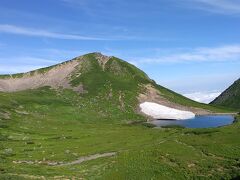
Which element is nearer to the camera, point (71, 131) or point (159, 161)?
point (159, 161)

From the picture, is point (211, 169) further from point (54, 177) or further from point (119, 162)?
point (54, 177)

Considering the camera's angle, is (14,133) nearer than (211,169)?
No

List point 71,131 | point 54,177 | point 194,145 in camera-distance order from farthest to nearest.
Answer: point 71,131, point 194,145, point 54,177

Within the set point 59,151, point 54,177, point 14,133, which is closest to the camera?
point 54,177

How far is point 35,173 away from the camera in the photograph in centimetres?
7756

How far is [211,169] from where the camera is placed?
74.4 m

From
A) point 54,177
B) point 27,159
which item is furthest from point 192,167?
point 27,159

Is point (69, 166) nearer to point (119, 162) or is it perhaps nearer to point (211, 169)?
point (119, 162)

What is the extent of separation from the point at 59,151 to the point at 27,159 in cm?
1388

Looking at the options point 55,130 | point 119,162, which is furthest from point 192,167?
point 55,130

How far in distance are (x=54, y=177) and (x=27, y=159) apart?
31.8 m

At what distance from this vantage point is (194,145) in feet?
319

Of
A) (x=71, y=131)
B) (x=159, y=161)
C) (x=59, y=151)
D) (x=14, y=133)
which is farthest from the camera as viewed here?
(x=71, y=131)

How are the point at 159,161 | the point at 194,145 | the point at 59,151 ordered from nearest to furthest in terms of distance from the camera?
the point at 159,161
the point at 194,145
the point at 59,151
